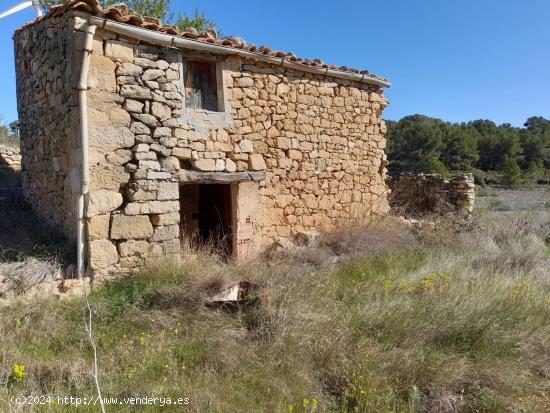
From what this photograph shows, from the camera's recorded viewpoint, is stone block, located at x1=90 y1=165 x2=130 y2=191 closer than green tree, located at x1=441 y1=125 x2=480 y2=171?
Yes

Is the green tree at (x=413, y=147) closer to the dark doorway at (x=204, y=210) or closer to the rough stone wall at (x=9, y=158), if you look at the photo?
the dark doorway at (x=204, y=210)

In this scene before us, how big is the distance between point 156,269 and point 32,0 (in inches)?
207

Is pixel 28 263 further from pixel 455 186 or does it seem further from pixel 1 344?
pixel 455 186

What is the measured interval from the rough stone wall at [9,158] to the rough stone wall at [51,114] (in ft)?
12.1

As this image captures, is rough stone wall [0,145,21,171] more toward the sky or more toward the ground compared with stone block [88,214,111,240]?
more toward the sky

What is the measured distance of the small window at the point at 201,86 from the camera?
19.6ft

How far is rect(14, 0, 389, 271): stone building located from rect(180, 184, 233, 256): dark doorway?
28mm

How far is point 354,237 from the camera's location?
7.15 m

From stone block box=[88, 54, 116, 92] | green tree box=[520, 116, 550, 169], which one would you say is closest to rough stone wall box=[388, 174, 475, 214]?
stone block box=[88, 54, 116, 92]

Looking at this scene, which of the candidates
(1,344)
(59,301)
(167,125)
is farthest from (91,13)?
(1,344)

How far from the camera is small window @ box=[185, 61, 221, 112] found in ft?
19.6

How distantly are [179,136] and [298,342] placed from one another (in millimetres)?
3321

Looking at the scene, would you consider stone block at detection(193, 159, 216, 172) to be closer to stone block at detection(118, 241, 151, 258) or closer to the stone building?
the stone building

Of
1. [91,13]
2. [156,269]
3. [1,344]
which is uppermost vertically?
[91,13]
